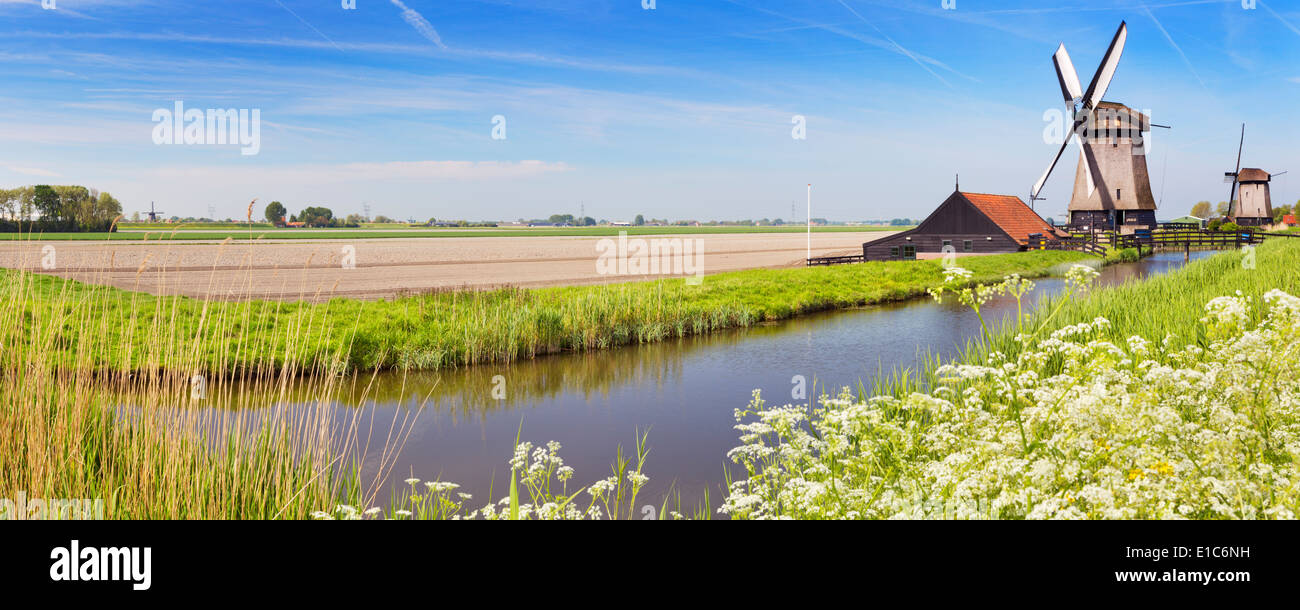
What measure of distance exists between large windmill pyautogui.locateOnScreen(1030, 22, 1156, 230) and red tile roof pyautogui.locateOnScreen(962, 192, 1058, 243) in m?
5.38

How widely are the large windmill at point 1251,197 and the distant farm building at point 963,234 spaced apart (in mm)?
36103

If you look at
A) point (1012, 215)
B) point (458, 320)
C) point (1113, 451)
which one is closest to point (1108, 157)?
point (1012, 215)

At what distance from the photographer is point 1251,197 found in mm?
69125

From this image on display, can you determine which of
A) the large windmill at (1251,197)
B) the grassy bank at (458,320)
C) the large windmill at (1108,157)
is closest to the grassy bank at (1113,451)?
the grassy bank at (458,320)

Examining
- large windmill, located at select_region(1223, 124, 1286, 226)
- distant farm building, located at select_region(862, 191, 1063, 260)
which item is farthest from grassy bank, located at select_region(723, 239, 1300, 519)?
large windmill, located at select_region(1223, 124, 1286, 226)

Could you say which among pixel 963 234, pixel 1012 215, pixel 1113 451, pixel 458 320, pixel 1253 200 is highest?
pixel 1253 200

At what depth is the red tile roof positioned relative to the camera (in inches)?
1829

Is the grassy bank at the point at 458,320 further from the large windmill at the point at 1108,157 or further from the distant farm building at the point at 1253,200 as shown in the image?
the distant farm building at the point at 1253,200

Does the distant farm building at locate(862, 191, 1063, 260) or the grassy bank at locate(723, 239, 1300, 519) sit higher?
the distant farm building at locate(862, 191, 1063, 260)

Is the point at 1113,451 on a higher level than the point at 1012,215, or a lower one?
lower

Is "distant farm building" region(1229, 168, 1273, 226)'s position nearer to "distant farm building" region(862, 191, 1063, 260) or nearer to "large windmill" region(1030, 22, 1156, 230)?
"large windmill" region(1030, 22, 1156, 230)

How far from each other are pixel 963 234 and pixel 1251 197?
43.9 m

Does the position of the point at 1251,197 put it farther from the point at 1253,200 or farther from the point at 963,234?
the point at 963,234
